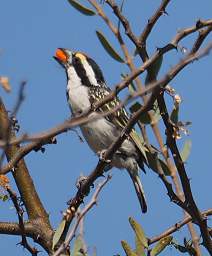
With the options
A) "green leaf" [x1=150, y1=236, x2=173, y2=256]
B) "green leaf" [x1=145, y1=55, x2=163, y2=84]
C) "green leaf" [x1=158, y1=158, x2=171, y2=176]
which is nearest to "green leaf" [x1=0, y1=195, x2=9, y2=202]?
"green leaf" [x1=150, y1=236, x2=173, y2=256]

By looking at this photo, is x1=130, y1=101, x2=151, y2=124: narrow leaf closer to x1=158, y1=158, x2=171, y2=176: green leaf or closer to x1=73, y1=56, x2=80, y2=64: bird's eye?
x1=158, y1=158, x2=171, y2=176: green leaf

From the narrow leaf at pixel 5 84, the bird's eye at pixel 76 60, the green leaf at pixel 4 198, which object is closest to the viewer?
the narrow leaf at pixel 5 84

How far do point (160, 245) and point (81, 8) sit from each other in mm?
904

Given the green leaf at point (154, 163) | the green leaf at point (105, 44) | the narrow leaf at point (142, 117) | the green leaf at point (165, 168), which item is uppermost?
the green leaf at point (105, 44)

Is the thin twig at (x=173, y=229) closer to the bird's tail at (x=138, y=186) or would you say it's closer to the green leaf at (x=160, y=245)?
the green leaf at (x=160, y=245)

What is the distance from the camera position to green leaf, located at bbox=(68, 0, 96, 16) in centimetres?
259

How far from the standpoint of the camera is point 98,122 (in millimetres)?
5398

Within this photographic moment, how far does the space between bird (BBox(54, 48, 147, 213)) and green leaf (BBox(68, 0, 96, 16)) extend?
250 cm

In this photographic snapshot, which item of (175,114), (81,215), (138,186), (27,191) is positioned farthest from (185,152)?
(138,186)

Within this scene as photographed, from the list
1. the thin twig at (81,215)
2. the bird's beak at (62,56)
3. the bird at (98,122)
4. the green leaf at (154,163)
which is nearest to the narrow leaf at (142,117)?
the green leaf at (154,163)

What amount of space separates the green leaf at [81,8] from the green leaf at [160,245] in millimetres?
848

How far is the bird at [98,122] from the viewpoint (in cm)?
533

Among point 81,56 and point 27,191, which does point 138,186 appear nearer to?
point 81,56

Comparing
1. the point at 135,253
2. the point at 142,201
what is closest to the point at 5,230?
the point at 135,253
